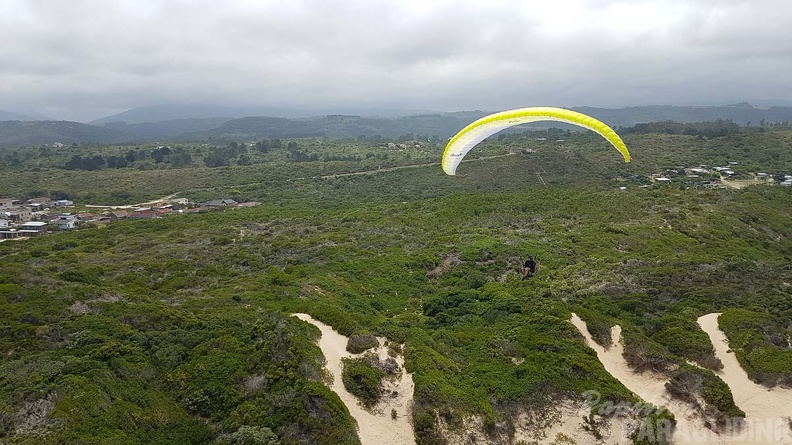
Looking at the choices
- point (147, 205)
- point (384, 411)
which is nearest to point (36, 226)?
point (147, 205)

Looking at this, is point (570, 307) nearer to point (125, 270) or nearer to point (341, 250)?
point (341, 250)

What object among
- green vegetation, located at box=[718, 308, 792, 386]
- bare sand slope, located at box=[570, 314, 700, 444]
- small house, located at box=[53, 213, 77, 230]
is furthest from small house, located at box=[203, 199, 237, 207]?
green vegetation, located at box=[718, 308, 792, 386]

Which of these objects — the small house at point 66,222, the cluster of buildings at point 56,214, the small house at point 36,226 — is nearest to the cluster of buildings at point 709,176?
the cluster of buildings at point 56,214

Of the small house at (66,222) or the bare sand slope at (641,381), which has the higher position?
the bare sand slope at (641,381)

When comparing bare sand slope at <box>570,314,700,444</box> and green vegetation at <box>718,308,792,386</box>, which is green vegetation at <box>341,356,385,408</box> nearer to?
bare sand slope at <box>570,314,700,444</box>

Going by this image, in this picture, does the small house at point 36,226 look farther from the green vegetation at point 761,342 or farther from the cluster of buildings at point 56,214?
the green vegetation at point 761,342

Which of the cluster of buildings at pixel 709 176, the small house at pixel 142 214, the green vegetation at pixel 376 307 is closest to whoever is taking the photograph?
the green vegetation at pixel 376 307

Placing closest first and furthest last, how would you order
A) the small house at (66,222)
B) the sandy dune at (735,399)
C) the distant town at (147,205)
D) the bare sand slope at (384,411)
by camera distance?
the bare sand slope at (384,411) < the sandy dune at (735,399) < the small house at (66,222) < the distant town at (147,205)

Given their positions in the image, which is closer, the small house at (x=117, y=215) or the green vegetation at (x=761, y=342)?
the green vegetation at (x=761, y=342)
